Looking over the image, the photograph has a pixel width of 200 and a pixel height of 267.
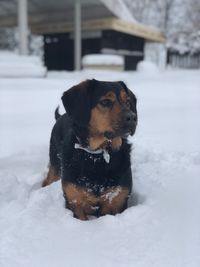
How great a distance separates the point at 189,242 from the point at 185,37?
27.9m

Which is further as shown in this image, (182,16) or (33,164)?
(182,16)

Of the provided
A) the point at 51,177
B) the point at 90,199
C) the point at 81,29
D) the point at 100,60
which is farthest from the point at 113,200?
the point at 81,29

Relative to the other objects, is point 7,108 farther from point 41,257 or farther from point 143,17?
point 143,17

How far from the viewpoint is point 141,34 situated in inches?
806

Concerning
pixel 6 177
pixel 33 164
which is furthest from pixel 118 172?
pixel 33 164

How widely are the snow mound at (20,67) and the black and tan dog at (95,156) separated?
28.5ft

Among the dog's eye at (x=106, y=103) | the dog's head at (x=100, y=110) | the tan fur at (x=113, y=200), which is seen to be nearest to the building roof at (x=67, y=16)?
the dog's head at (x=100, y=110)

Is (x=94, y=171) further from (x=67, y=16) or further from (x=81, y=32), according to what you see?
(x=81, y=32)

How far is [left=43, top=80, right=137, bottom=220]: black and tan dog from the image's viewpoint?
296cm

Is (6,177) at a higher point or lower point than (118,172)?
lower

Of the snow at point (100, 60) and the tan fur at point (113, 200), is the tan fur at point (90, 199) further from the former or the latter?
the snow at point (100, 60)

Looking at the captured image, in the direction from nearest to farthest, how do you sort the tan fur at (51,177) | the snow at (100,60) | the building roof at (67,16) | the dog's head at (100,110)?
the dog's head at (100,110) → the tan fur at (51,177) → the snow at (100,60) → the building roof at (67,16)

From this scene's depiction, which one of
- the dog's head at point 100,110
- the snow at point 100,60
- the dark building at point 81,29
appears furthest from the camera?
the dark building at point 81,29

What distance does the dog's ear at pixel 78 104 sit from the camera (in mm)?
2969
